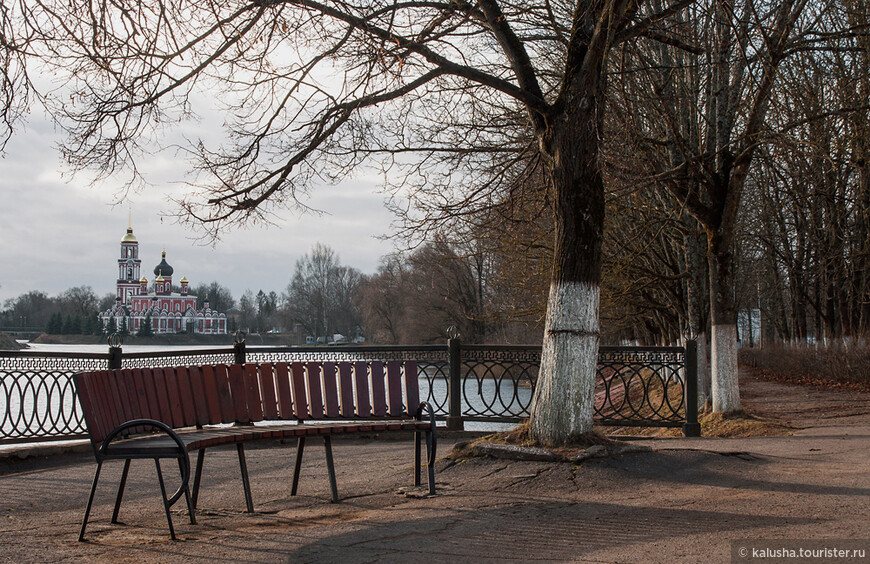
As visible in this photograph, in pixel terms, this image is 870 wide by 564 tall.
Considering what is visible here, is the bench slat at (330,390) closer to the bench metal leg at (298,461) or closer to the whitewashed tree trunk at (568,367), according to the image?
the bench metal leg at (298,461)

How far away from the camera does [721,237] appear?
478 inches

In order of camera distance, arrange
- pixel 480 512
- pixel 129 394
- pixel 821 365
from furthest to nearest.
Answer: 1. pixel 821 365
2. pixel 129 394
3. pixel 480 512

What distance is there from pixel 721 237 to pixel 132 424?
9.56 meters

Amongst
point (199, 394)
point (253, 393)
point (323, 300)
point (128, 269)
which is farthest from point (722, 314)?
point (128, 269)

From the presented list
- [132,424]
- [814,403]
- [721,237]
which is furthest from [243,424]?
[814,403]

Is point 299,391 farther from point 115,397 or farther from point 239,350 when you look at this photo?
point 239,350

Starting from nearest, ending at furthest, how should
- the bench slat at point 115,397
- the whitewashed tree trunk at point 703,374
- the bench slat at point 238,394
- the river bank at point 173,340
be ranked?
the bench slat at point 115,397 < the bench slat at point 238,394 < the whitewashed tree trunk at point 703,374 < the river bank at point 173,340

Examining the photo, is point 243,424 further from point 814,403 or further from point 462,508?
point 814,403

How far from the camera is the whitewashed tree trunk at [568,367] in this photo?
22.9 feet

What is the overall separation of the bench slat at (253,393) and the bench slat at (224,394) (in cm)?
15

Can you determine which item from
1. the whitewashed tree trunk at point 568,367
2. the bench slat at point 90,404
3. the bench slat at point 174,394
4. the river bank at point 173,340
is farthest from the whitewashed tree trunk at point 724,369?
the river bank at point 173,340

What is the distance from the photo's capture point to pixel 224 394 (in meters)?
6.54

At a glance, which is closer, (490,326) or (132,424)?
(132,424)

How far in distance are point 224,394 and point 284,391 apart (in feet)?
1.72
